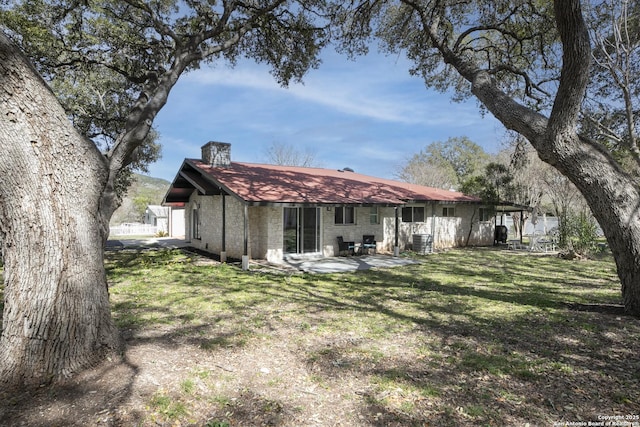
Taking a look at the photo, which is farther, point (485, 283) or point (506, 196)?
point (506, 196)

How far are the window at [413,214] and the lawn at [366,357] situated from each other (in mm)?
9061

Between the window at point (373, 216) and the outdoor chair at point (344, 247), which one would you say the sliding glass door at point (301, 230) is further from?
the window at point (373, 216)

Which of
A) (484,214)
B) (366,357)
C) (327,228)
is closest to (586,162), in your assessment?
(366,357)

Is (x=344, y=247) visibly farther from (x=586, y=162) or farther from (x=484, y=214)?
(x=484, y=214)

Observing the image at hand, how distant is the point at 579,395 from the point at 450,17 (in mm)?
10342

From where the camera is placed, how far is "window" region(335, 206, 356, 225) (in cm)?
1493

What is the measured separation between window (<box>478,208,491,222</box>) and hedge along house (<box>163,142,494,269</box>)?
113 millimetres

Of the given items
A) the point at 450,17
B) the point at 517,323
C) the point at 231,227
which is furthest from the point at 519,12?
the point at 231,227

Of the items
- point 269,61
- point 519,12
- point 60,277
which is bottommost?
point 60,277

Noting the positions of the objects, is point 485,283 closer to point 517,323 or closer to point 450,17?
point 517,323

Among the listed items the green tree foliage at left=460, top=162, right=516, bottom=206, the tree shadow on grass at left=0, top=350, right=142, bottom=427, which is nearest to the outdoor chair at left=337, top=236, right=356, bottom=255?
the green tree foliage at left=460, top=162, right=516, bottom=206

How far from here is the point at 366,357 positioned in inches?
178

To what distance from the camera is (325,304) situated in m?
7.18

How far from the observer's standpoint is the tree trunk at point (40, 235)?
3.37m
